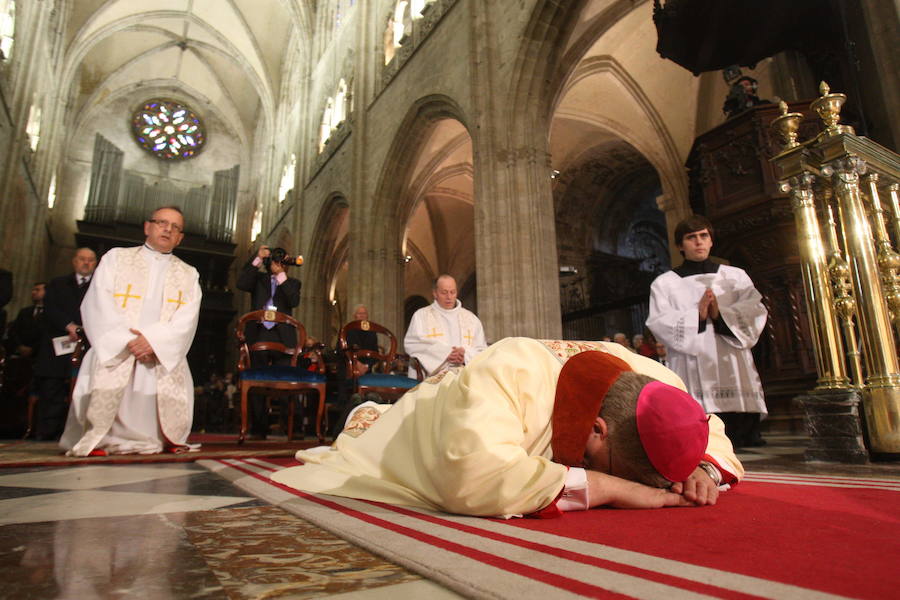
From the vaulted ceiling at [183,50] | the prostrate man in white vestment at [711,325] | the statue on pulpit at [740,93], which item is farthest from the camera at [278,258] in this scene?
the vaulted ceiling at [183,50]

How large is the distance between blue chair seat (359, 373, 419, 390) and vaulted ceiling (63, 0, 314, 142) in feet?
53.1

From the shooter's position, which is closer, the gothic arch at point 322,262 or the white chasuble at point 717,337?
the white chasuble at point 717,337

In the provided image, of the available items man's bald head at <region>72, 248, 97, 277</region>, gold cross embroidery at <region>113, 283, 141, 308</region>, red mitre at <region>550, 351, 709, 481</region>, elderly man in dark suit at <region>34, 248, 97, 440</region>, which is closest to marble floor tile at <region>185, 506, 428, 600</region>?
red mitre at <region>550, 351, 709, 481</region>

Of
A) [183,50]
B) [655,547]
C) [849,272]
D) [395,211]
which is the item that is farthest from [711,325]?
[183,50]

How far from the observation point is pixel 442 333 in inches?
186

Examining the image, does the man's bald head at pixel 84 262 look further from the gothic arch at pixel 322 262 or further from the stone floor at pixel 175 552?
the gothic arch at pixel 322 262

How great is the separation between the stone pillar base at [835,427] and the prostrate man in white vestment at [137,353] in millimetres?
3631

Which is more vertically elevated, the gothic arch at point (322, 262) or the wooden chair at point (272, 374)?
the gothic arch at point (322, 262)

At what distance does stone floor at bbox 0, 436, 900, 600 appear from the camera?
77 centimetres

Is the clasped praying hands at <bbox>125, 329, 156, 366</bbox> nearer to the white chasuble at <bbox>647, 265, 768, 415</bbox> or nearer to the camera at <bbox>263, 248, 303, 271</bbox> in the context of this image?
the camera at <bbox>263, 248, 303, 271</bbox>

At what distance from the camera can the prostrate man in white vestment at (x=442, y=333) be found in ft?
15.1

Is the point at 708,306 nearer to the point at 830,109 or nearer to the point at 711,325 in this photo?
the point at 711,325

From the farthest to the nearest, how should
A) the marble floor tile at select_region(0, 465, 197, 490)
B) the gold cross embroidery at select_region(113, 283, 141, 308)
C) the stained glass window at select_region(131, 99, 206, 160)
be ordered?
the stained glass window at select_region(131, 99, 206, 160), the gold cross embroidery at select_region(113, 283, 141, 308), the marble floor tile at select_region(0, 465, 197, 490)

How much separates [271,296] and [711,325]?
378cm
